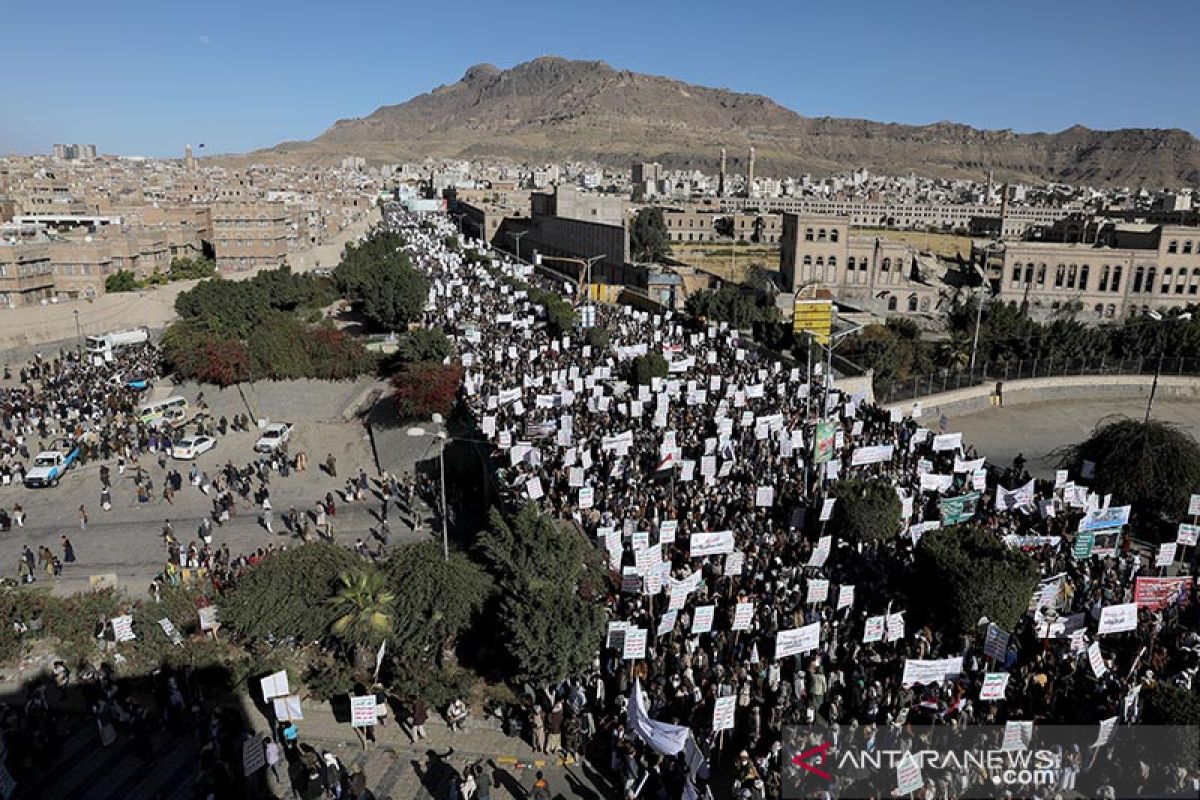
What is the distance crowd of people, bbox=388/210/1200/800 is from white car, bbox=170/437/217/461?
1070cm

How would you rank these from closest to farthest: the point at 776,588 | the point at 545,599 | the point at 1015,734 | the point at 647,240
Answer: the point at 1015,734, the point at 545,599, the point at 776,588, the point at 647,240

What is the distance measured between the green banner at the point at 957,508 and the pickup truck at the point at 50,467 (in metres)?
28.1

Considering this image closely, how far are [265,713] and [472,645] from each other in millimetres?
3890

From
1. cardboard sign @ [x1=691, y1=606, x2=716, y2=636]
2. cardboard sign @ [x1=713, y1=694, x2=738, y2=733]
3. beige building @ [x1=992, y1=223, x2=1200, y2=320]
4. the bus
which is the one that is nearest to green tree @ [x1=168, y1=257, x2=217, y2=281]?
the bus

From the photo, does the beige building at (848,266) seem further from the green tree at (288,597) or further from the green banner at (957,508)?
the green tree at (288,597)

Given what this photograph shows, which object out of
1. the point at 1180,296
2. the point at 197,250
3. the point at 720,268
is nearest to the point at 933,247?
the point at 720,268

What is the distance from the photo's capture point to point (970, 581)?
1467 cm

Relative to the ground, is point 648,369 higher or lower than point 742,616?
higher

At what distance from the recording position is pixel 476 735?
1434 cm

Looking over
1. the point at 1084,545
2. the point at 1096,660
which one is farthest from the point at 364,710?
the point at 1084,545

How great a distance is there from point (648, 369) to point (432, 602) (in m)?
17.7

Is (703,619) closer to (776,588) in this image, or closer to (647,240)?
(776,588)

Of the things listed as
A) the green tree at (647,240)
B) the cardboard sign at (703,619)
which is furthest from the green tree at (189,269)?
the cardboard sign at (703,619)

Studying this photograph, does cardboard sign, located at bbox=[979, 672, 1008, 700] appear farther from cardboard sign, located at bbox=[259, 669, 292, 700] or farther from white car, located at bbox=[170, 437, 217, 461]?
white car, located at bbox=[170, 437, 217, 461]
